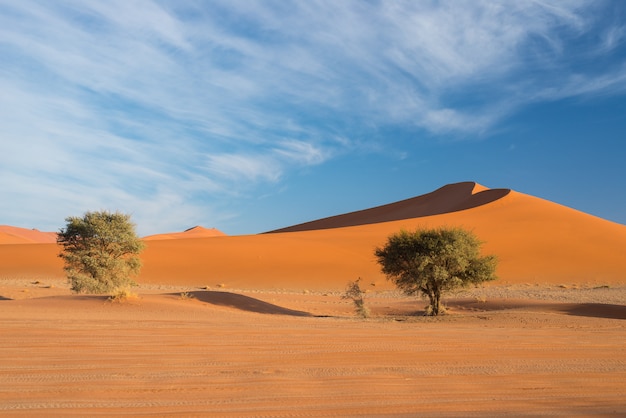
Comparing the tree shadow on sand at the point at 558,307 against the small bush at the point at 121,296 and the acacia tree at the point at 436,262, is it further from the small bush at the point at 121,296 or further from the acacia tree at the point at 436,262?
the small bush at the point at 121,296

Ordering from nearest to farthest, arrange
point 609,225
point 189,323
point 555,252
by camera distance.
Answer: point 189,323 < point 555,252 < point 609,225

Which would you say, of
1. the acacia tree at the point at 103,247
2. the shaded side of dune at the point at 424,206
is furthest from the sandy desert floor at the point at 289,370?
the shaded side of dune at the point at 424,206

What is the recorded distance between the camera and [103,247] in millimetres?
25547

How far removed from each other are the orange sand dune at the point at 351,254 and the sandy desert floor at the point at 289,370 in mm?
25785

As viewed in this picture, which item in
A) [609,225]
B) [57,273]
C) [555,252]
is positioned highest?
[609,225]

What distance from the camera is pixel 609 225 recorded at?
5644 cm

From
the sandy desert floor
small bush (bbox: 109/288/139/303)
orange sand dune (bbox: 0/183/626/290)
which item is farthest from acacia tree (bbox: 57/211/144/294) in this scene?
orange sand dune (bbox: 0/183/626/290)

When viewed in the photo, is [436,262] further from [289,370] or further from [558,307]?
[289,370]

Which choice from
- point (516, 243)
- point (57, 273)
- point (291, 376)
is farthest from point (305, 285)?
point (291, 376)

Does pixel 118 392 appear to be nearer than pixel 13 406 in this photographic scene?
No

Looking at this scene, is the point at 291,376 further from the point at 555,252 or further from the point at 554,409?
the point at 555,252

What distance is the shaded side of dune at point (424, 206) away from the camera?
75562 millimetres

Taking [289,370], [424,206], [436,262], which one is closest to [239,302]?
[436,262]

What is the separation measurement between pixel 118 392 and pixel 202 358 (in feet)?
7.20
